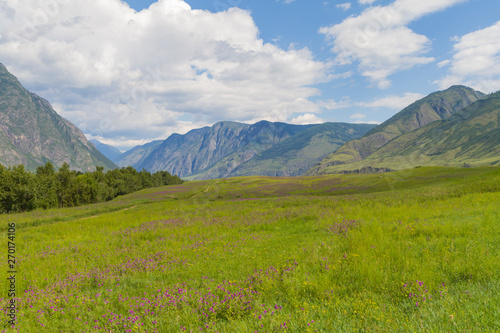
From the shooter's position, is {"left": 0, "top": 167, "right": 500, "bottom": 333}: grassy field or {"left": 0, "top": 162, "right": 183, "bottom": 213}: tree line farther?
{"left": 0, "top": 162, "right": 183, "bottom": 213}: tree line

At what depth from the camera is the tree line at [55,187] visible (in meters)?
55.2

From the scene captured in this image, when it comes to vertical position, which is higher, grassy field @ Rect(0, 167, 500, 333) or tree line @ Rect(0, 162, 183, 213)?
tree line @ Rect(0, 162, 183, 213)

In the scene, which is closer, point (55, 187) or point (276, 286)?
point (276, 286)

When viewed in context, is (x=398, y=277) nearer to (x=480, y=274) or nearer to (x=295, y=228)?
(x=480, y=274)

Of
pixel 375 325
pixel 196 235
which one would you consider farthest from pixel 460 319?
pixel 196 235

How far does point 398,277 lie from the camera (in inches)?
250

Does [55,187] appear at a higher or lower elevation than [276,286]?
higher

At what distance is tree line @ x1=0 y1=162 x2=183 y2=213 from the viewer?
55.2m

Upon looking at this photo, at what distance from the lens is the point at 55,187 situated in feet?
217

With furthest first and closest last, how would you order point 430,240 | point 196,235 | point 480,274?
point 196,235 < point 430,240 < point 480,274

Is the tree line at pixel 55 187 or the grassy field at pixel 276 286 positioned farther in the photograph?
the tree line at pixel 55 187

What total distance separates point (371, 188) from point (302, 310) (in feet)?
206

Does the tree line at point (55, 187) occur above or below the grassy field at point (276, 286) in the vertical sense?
above

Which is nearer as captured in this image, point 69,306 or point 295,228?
point 69,306
